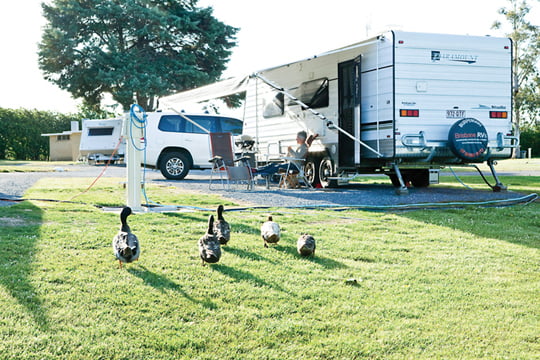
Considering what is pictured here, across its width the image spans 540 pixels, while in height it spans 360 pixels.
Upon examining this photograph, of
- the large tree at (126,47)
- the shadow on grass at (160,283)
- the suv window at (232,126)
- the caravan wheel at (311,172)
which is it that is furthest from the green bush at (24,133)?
the shadow on grass at (160,283)

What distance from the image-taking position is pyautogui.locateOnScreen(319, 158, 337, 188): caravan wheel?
1008cm

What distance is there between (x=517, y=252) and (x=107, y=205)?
4852mm

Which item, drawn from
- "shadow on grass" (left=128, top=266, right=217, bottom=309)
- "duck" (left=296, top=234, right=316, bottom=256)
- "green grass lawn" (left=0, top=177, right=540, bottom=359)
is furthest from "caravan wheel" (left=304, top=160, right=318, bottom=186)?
"shadow on grass" (left=128, top=266, right=217, bottom=309)

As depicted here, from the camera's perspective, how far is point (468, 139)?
8562 millimetres

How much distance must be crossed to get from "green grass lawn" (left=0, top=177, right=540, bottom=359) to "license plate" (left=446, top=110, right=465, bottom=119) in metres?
3.75

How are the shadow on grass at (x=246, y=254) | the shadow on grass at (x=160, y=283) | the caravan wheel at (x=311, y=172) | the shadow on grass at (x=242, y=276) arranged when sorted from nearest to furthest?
the shadow on grass at (x=160, y=283)
the shadow on grass at (x=242, y=276)
the shadow on grass at (x=246, y=254)
the caravan wheel at (x=311, y=172)

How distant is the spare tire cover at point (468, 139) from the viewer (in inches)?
335

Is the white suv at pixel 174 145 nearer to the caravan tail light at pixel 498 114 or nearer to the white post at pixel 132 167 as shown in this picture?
the white post at pixel 132 167

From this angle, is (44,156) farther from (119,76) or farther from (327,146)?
(327,146)

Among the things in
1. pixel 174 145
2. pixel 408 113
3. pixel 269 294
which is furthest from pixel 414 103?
pixel 174 145

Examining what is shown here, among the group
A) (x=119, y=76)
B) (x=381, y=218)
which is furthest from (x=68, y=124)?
(x=381, y=218)

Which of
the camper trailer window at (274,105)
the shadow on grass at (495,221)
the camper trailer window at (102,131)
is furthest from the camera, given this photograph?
the camper trailer window at (102,131)

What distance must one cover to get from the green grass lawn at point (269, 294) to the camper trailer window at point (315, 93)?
523cm

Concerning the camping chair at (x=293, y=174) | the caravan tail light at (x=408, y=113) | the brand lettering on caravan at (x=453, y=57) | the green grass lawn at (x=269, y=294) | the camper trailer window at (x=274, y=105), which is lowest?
the green grass lawn at (x=269, y=294)
